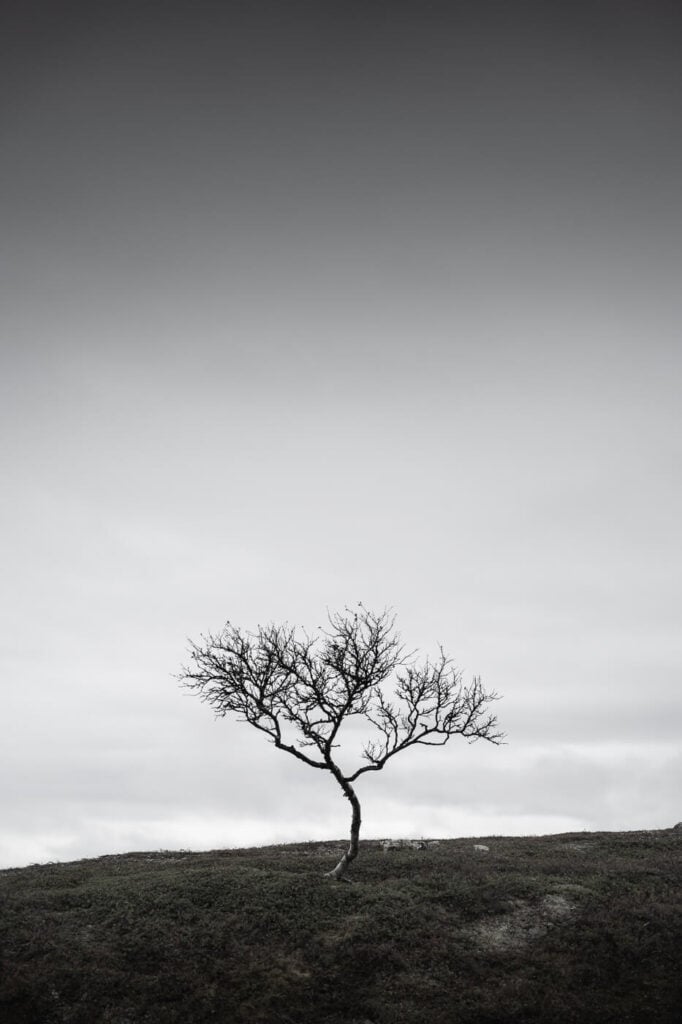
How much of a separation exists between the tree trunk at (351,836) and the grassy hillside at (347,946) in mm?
830

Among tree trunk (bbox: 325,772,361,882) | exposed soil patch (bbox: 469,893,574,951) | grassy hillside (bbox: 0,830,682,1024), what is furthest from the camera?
tree trunk (bbox: 325,772,361,882)

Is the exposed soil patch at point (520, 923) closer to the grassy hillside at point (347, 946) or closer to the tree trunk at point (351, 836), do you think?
the grassy hillside at point (347, 946)

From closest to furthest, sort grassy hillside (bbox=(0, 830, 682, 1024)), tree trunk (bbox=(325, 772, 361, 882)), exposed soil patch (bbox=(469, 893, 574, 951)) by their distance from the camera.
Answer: grassy hillside (bbox=(0, 830, 682, 1024))
exposed soil patch (bbox=(469, 893, 574, 951))
tree trunk (bbox=(325, 772, 361, 882))

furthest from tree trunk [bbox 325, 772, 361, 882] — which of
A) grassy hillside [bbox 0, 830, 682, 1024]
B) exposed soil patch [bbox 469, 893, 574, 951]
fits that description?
exposed soil patch [bbox 469, 893, 574, 951]

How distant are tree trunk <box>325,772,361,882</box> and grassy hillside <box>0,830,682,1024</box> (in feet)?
2.72

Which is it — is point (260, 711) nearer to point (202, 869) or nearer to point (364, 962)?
point (202, 869)

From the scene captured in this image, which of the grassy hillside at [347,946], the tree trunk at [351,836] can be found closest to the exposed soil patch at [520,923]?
the grassy hillside at [347,946]

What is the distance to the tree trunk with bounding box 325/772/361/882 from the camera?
3319 cm

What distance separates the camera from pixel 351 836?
3325cm

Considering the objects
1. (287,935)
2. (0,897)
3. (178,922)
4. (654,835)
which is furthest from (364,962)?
(654,835)

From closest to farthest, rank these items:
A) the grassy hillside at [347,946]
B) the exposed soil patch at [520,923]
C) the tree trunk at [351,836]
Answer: the grassy hillside at [347,946] → the exposed soil patch at [520,923] → the tree trunk at [351,836]

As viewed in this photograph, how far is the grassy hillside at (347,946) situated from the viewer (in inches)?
888

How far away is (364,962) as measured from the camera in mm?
25172

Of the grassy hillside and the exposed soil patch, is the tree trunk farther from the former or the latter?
the exposed soil patch
